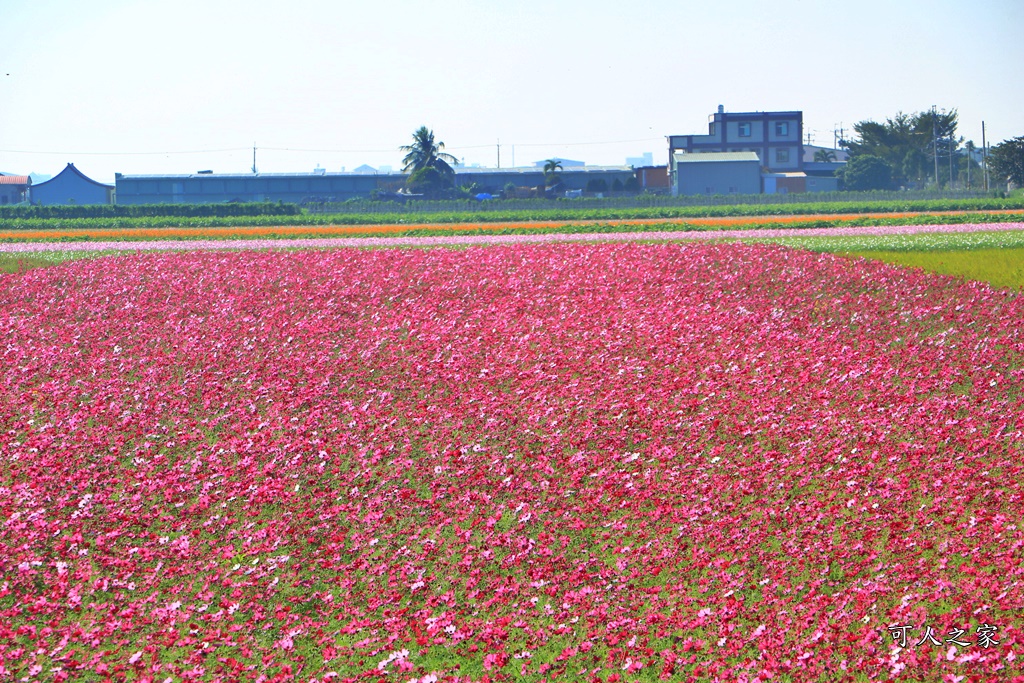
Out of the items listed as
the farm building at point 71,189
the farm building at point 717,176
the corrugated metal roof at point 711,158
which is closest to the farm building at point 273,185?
the farm building at point 71,189

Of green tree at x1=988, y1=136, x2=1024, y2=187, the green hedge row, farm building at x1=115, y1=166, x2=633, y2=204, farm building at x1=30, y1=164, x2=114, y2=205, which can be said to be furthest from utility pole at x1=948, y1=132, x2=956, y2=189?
farm building at x1=30, y1=164, x2=114, y2=205

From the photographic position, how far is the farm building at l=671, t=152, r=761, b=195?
113438 mm

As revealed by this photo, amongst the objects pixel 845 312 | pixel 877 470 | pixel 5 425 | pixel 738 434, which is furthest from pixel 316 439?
pixel 845 312

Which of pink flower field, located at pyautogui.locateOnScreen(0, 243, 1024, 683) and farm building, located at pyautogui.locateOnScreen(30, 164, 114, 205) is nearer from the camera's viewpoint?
pink flower field, located at pyautogui.locateOnScreen(0, 243, 1024, 683)

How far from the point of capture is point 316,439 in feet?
51.5

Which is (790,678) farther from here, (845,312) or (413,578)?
(845,312)

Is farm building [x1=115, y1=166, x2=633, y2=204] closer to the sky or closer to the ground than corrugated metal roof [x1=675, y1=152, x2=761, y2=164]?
closer to the ground

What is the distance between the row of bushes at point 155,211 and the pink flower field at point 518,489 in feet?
198

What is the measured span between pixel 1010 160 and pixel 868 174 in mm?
22980

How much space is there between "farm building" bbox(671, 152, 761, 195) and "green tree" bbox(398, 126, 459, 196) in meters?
26.2

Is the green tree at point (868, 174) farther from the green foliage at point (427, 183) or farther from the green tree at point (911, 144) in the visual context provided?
the green foliage at point (427, 183)

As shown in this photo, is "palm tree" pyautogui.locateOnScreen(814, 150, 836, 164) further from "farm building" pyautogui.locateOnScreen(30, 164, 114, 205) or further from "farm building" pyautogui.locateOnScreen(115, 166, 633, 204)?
"farm building" pyautogui.locateOnScreen(30, 164, 114, 205)

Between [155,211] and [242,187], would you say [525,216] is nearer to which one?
[155,211]

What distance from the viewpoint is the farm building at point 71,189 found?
408 ft
